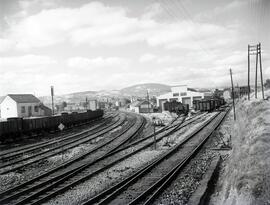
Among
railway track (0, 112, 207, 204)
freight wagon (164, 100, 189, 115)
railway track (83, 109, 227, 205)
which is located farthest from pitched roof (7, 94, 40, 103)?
railway track (83, 109, 227, 205)

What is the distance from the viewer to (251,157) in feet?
28.9

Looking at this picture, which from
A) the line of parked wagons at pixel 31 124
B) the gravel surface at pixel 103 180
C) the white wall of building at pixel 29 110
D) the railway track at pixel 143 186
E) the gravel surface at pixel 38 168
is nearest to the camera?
the railway track at pixel 143 186

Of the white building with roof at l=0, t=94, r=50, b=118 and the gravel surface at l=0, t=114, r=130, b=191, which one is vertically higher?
the white building with roof at l=0, t=94, r=50, b=118

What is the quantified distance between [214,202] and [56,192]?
5.44 m

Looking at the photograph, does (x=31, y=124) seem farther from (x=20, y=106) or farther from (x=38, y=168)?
(x=20, y=106)

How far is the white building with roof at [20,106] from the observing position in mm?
54438

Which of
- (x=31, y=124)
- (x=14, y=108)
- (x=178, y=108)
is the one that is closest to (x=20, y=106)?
(x=14, y=108)

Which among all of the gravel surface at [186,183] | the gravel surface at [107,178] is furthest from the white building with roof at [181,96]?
the gravel surface at [186,183]

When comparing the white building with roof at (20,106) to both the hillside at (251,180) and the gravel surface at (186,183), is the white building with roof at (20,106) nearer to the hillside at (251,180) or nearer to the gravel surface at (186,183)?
the gravel surface at (186,183)

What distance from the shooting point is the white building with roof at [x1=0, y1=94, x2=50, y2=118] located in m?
54.4

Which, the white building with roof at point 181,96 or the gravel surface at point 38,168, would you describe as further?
the white building with roof at point 181,96

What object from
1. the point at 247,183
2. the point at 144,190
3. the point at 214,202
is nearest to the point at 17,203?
the point at 144,190

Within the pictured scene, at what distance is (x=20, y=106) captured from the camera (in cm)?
5466

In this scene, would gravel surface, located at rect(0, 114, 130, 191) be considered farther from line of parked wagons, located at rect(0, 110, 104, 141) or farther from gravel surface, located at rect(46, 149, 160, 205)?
line of parked wagons, located at rect(0, 110, 104, 141)
